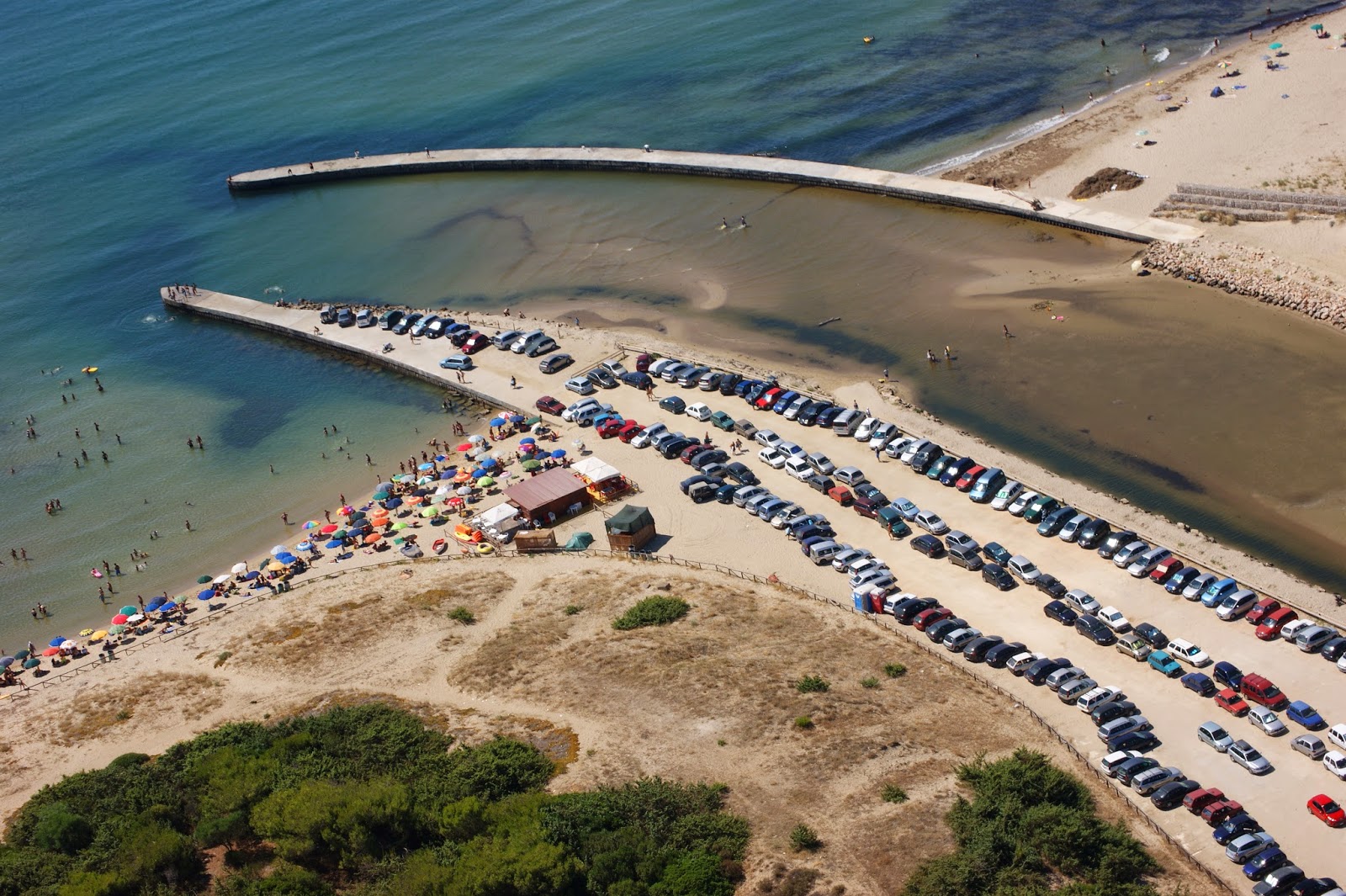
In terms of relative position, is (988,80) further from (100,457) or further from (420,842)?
(420,842)

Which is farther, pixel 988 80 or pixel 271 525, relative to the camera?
pixel 988 80

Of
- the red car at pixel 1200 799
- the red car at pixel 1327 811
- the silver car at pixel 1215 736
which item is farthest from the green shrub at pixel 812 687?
the red car at pixel 1327 811

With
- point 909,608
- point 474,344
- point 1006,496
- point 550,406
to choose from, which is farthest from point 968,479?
point 474,344

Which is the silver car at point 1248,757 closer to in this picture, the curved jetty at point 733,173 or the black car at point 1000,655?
the black car at point 1000,655

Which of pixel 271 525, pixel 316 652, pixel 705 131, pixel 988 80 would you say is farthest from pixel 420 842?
pixel 988 80

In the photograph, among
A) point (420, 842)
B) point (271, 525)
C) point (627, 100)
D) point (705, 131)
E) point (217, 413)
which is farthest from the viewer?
point (627, 100)

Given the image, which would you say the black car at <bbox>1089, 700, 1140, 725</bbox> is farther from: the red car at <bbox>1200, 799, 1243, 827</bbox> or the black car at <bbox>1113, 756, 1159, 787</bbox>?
the red car at <bbox>1200, 799, 1243, 827</bbox>

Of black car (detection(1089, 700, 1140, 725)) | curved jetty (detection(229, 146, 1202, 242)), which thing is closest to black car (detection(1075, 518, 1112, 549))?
black car (detection(1089, 700, 1140, 725))
